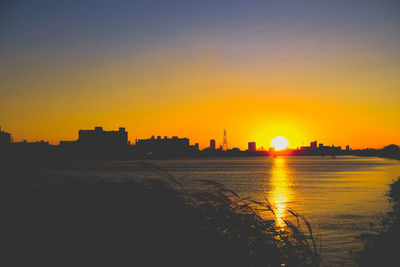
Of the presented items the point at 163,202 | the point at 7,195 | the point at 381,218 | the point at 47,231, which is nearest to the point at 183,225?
the point at 163,202

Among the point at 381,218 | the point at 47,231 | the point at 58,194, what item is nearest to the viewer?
the point at 47,231

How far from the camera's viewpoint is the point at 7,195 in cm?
1105

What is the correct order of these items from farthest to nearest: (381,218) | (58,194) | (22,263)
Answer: (381,218) → (58,194) → (22,263)

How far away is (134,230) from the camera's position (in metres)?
9.92

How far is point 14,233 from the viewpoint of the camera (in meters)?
9.98

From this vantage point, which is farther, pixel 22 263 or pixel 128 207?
pixel 128 207

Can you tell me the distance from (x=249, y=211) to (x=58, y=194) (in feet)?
15.8

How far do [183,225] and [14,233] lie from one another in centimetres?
395

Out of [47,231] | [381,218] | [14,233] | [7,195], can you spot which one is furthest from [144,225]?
[381,218]

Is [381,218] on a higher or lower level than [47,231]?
lower

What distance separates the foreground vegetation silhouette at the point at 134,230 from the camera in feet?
31.5

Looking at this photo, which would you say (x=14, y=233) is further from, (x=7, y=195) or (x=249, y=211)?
(x=249, y=211)

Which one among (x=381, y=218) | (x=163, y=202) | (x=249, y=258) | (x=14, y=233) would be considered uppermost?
(x=163, y=202)

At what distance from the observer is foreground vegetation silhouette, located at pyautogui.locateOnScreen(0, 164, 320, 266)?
960 centimetres
